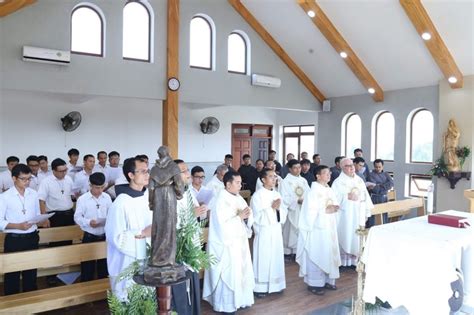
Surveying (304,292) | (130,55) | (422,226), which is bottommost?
(304,292)

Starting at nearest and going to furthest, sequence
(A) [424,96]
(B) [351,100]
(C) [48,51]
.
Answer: (C) [48,51], (A) [424,96], (B) [351,100]

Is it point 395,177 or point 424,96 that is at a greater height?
point 424,96

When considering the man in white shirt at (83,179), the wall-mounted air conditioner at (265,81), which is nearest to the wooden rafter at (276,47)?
the wall-mounted air conditioner at (265,81)

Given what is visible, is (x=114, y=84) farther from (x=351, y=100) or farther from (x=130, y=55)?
(x=351, y=100)

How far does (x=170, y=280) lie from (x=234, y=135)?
12360mm

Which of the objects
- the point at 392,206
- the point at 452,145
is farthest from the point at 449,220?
the point at 452,145

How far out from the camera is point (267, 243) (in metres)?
5.53

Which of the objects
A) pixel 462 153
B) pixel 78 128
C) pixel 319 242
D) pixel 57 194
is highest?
pixel 78 128

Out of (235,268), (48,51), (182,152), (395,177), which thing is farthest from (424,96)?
(48,51)

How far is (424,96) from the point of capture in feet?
34.9

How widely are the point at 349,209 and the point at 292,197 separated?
1.08 m

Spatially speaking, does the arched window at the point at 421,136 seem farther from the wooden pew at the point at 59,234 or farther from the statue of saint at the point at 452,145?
the wooden pew at the point at 59,234

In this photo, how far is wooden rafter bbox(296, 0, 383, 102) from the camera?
31.9 feet

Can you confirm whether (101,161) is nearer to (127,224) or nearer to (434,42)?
(127,224)
